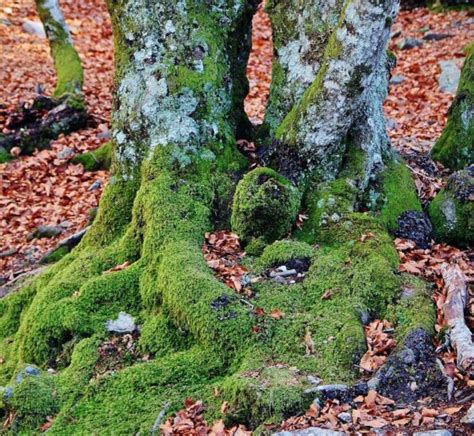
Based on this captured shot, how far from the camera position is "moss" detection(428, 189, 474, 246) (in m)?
6.21

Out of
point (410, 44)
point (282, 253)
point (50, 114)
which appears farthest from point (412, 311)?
point (410, 44)

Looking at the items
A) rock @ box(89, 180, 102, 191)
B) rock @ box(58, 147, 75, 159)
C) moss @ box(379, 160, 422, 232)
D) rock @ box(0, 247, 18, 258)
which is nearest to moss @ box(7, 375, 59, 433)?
moss @ box(379, 160, 422, 232)

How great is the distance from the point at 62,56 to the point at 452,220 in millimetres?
10088

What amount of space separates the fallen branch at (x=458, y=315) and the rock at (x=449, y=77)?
927cm

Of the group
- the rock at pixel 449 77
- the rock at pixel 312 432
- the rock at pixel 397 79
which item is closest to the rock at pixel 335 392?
the rock at pixel 312 432

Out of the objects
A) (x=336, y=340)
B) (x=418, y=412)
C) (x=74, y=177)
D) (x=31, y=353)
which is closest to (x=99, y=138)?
(x=74, y=177)

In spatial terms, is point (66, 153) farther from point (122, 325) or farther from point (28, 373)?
point (28, 373)

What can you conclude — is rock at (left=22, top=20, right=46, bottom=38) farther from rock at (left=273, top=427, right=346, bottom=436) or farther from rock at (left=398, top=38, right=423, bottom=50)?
rock at (left=273, top=427, right=346, bottom=436)

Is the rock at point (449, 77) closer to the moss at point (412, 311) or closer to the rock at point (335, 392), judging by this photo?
the moss at point (412, 311)

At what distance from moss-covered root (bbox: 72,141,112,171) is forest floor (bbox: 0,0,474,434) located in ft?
0.41

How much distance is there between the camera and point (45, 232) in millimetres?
9383

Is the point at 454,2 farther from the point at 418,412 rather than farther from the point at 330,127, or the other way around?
the point at 418,412

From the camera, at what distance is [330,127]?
5.89 meters

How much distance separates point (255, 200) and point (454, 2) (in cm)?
1674
